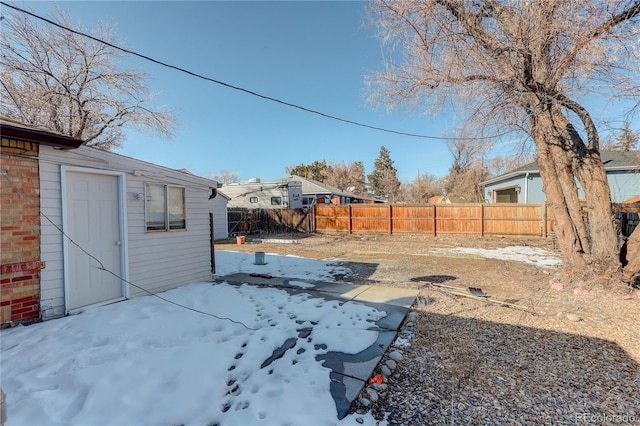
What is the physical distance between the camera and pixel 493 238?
14594mm

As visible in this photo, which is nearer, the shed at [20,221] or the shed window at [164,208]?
the shed at [20,221]

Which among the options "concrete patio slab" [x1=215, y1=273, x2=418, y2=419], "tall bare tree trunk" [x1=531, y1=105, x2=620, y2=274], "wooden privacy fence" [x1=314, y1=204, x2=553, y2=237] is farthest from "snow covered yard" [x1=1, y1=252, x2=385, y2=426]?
"wooden privacy fence" [x1=314, y1=204, x2=553, y2=237]

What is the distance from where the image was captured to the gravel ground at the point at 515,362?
235cm

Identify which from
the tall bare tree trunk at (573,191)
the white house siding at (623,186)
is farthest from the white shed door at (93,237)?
the white house siding at (623,186)

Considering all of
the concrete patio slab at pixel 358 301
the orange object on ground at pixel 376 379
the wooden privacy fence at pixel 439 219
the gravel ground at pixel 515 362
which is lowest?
the gravel ground at pixel 515 362

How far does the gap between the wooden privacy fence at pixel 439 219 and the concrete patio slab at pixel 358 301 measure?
1129 cm

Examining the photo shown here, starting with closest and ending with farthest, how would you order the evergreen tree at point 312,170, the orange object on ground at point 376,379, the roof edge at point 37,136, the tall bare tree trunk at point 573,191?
the orange object on ground at point 376,379
the roof edge at point 37,136
the tall bare tree trunk at point 573,191
the evergreen tree at point 312,170

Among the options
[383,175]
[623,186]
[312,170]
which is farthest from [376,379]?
[383,175]

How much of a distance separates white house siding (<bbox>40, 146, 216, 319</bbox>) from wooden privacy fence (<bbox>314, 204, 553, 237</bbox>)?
39.6ft

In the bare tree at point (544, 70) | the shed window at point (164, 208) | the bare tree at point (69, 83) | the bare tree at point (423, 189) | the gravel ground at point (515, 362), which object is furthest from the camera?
the bare tree at point (423, 189)

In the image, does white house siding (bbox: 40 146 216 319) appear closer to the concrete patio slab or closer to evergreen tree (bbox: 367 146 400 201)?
the concrete patio slab

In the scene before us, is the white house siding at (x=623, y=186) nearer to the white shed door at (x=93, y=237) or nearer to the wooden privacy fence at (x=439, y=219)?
the wooden privacy fence at (x=439, y=219)

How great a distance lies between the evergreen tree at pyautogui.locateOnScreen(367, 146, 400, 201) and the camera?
44.0m

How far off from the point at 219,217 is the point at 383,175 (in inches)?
1326
